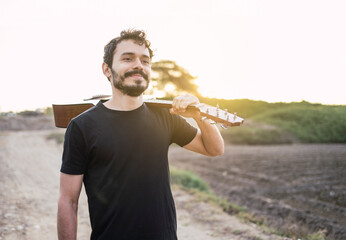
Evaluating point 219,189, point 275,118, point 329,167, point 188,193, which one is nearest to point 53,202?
point 188,193

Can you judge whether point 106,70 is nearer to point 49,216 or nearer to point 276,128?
point 49,216

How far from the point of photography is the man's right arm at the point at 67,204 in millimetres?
1834

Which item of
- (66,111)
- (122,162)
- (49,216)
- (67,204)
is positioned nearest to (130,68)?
(122,162)

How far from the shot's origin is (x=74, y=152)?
1792 mm

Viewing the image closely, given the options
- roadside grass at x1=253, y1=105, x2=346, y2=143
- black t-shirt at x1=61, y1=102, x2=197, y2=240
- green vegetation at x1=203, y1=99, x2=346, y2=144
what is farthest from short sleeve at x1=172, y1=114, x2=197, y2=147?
green vegetation at x1=203, y1=99, x2=346, y2=144

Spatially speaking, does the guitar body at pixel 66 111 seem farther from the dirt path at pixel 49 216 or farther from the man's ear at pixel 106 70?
the dirt path at pixel 49 216

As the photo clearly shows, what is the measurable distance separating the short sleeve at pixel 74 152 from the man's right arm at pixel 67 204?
6 cm

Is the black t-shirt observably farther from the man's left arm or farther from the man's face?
the man's left arm

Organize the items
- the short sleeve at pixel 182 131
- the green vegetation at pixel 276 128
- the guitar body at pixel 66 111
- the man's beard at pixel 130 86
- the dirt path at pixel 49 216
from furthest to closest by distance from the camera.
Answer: the green vegetation at pixel 276 128
the dirt path at pixel 49 216
the guitar body at pixel 66 111
the short sleeve at pixel 182 131
the man's beard at pixel 130 86

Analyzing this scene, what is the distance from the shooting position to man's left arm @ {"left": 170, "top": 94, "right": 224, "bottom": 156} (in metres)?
1.87

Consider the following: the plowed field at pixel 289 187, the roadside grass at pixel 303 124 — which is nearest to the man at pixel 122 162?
the plowed field at pixel 289 187

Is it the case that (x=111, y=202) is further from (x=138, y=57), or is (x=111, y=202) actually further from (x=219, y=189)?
(x=219, y=189)

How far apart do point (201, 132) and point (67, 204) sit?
1103 millimetres

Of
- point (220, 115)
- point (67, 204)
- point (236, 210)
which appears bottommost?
point (236, 210)
